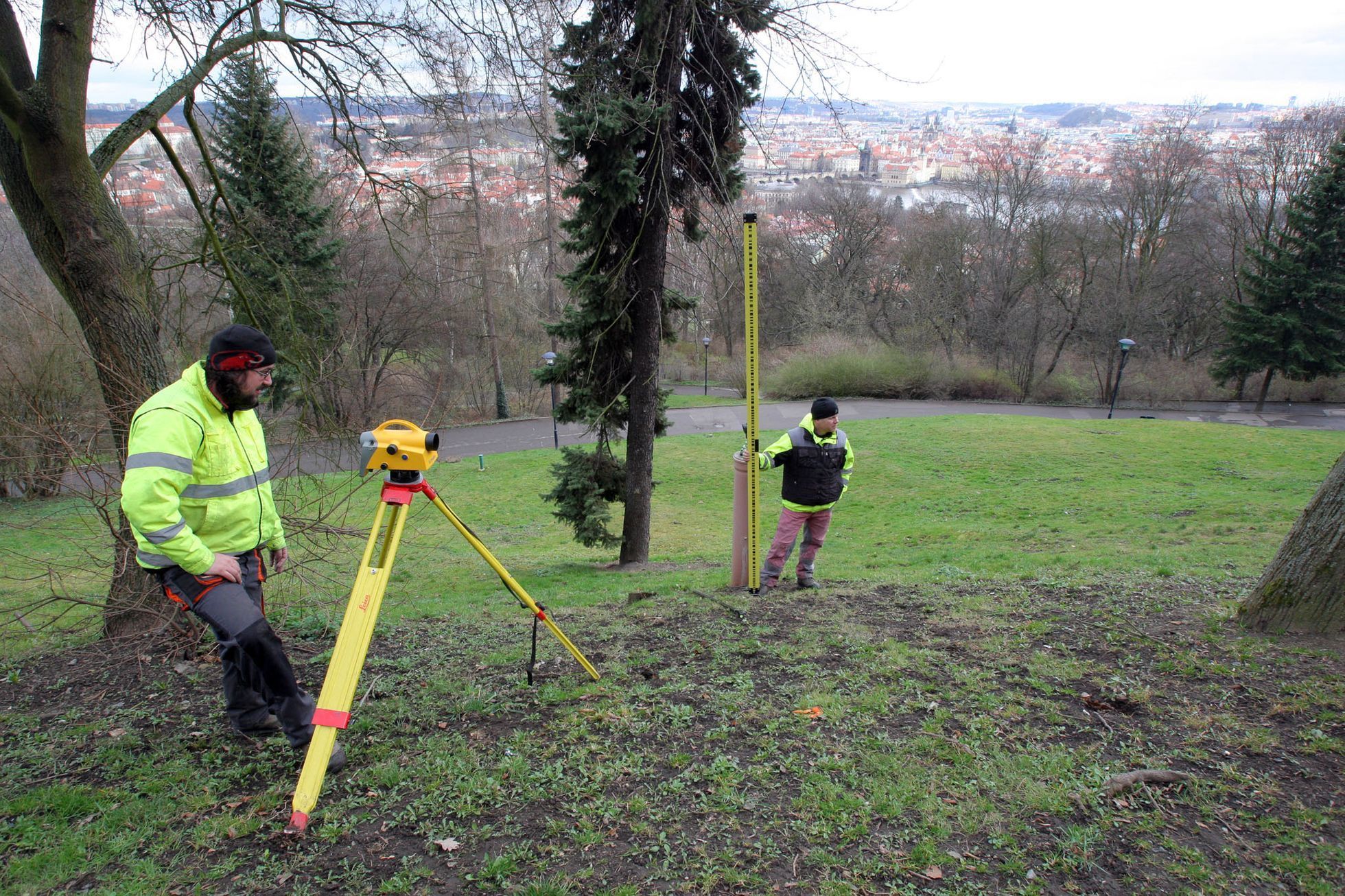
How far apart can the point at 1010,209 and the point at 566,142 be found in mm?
39651

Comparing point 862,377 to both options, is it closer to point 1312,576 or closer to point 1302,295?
point 1302,295

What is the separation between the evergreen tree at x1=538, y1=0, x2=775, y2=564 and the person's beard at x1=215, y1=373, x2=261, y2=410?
3860 millimetres

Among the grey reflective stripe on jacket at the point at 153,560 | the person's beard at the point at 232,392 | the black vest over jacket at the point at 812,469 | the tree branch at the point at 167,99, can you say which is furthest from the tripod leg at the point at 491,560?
the tree branch at the point at 167,99

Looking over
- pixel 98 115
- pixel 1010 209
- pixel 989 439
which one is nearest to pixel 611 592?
pixel 98 115

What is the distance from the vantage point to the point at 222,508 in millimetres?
3334

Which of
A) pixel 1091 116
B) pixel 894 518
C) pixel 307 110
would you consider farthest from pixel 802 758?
pixel 1091 116

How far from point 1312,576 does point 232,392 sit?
20.7 feet

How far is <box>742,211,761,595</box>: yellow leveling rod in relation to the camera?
19.1 ft

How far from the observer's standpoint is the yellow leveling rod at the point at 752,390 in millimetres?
5828

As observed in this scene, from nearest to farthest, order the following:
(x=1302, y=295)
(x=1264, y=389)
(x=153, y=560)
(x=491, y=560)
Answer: (x=153, y=560) → (x=491, y=560) → (x=1302, y=295) → (x=1264, y=389)

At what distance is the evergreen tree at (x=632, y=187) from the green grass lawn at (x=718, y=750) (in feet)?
13.8

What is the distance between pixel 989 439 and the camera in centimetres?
2144

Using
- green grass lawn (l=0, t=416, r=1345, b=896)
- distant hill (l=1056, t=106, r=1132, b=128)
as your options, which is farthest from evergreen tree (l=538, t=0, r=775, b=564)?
distant hill (l=1056, t=106, r=1132, b=128)

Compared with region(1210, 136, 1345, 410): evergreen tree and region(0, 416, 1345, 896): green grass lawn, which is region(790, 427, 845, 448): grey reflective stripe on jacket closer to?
region(0, 416, 1345, 896): green grass lawn
